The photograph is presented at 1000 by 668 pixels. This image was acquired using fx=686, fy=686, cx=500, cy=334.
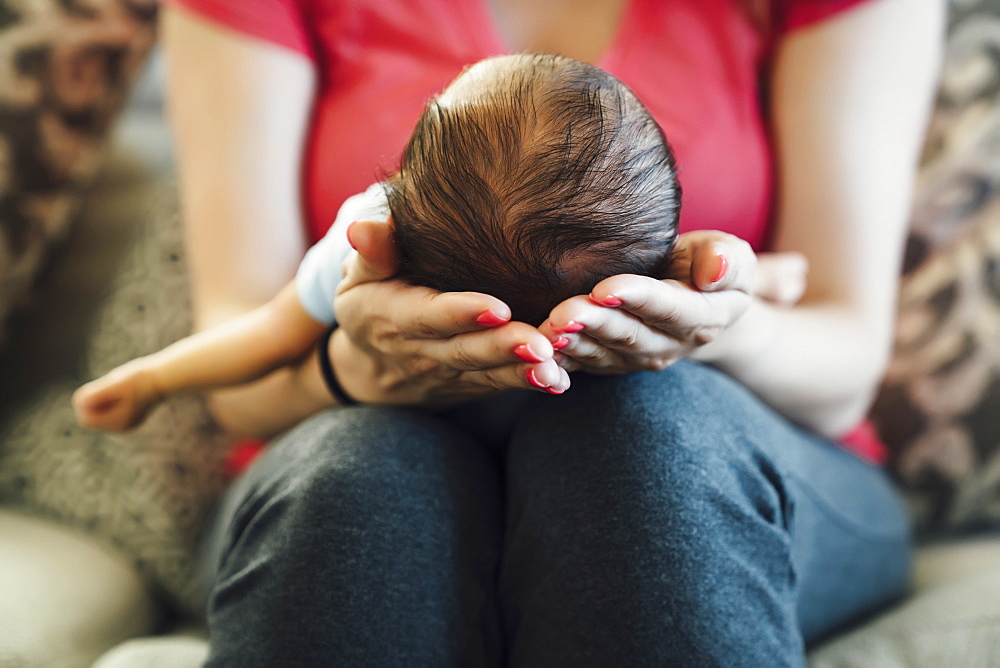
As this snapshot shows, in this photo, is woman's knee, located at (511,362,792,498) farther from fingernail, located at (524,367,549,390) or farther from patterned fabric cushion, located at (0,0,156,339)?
patterned fabric cushion, located at (0,0,156,339)

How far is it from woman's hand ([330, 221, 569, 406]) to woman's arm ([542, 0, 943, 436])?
265 millimetres

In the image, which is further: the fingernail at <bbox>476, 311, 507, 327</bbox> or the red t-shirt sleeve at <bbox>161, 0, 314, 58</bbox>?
the red t-shirt sleeve at <bbox>161, 0, 314, 58</bbox>

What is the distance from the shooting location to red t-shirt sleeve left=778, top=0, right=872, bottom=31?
2.14 feet

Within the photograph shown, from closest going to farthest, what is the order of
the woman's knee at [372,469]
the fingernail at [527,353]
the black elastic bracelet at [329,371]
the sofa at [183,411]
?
the fingernail at [527,353] → the woman's knee at [372,469] → the black elastic bracelet at [329,371] → the sofa at [183,411]

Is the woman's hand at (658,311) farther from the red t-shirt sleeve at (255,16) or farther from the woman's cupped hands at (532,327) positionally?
the red t-shirt sleeve at (255,16)

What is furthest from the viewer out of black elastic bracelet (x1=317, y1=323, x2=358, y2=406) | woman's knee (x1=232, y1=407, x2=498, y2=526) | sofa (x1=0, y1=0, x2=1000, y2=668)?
sofa (x1=0, y1=0, x2=1000, y2=668)

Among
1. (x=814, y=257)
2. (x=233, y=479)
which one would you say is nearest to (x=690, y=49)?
(x=814, y=257)

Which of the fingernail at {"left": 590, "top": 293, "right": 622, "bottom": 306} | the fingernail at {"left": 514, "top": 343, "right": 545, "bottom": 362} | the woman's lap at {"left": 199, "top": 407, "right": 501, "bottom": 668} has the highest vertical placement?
the fingernail at {"left": 590, "top": 293, "right": 622, "bottom": 306}

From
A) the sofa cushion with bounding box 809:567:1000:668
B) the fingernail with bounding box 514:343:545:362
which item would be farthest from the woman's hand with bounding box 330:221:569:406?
the sofa cushion with bounding box 809:567:1000:668

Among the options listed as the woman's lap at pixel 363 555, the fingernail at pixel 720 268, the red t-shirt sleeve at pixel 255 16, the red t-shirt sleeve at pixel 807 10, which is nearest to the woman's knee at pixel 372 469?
the woman's lap at pixel 363 555

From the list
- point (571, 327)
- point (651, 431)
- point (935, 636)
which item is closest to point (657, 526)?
point (651, 431)

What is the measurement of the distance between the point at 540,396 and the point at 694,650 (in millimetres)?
207

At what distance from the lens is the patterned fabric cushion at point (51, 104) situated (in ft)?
2.46

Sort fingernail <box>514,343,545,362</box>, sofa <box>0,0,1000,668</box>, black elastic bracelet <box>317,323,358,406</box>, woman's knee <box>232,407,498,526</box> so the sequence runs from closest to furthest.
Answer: fingernail <box>514,343,545,362</box> → woman's knee <box>232,407,498,526</box> → black elastic bracelet <box>317,323,358,406</box> → sofa <box>0,0,1000,668</box>
